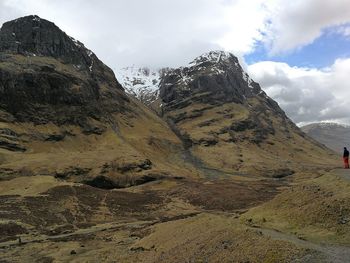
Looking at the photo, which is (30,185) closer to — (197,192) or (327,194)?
(197,192)

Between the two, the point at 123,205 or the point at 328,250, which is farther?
the point at 123,205

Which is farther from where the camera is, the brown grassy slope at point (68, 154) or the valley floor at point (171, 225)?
the brown grassy slope at point (68, 154)

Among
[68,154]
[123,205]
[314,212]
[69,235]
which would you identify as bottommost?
[69,235]

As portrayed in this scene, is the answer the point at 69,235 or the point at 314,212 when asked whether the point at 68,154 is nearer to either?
the point at 69,235

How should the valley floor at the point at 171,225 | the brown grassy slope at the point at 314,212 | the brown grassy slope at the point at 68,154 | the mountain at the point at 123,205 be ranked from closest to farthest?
1. the valley floor at the point at 171,225
2. the brown grassy slope at the point at 314,212
3. the mountain at the point at 123,205
4. the brown grassy slope at the point at 68,154

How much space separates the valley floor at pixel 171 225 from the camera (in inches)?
1205

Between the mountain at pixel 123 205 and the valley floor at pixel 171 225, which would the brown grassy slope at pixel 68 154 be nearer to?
the mountain at pixel 123 205

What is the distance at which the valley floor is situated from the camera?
1205 inches

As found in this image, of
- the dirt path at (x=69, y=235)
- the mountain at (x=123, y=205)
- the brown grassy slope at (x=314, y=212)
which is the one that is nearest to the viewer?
the brown grassy slope at (x=314, y=212)

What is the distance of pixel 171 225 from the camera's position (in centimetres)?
4884

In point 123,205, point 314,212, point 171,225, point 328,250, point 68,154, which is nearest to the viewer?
point 328,250


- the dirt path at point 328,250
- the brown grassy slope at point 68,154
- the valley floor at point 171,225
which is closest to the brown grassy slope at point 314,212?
the valley floor at point 171,225

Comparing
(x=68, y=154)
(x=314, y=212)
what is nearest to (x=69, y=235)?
(x=314, y=212)

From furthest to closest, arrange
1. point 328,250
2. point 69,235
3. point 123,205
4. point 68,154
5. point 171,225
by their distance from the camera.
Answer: point 68,154
point 123,205
point 69,235
point 171,225
point 328,250
